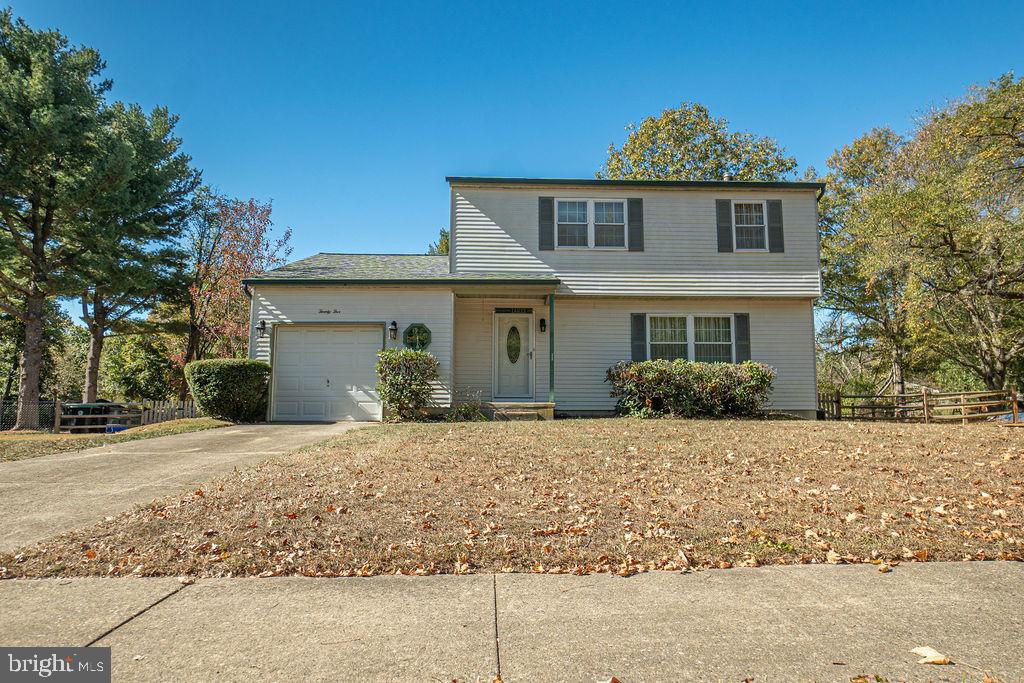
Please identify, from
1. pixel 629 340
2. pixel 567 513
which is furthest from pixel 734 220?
pixel 567 513

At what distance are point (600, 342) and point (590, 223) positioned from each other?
120 inches

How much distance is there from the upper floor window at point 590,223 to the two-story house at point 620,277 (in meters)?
0.03

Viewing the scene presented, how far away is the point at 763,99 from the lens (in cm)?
1648

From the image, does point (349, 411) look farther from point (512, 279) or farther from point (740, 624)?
point (740, 624)

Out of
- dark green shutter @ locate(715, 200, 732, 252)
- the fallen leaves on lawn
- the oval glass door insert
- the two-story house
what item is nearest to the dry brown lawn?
the fallen leaves on lawn

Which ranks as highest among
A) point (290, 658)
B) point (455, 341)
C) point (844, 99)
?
point (844, 99)

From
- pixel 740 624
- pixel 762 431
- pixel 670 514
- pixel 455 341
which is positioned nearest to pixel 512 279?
pixel 455 341

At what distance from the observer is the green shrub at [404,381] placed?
492 inches

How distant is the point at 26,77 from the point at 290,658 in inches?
759

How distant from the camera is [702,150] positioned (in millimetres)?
26797

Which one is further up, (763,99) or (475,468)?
(763,99)

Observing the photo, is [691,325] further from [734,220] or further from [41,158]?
[41,158]

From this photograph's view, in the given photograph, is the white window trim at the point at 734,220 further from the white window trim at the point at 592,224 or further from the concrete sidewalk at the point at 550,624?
the concrete sidewalk at the point at 550,624

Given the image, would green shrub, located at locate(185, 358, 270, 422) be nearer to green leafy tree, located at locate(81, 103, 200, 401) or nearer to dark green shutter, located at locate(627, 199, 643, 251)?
green leafy tree, located at locate(81, 103, 200, 401)
